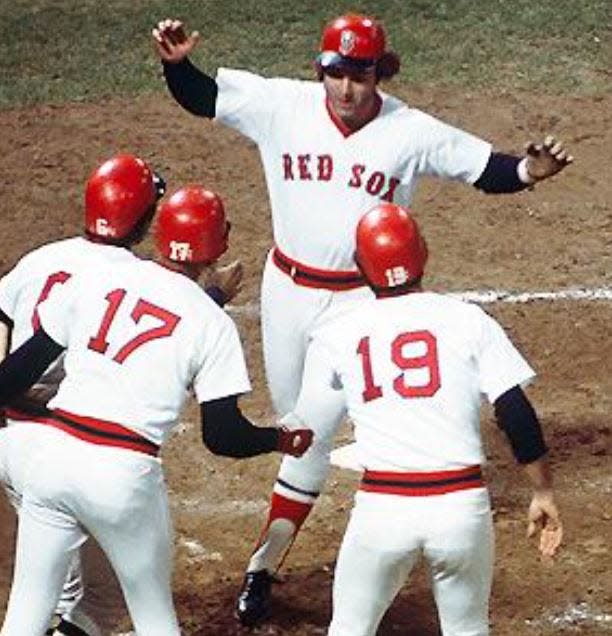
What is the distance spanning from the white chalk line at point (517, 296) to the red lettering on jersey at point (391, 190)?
9.13 ft

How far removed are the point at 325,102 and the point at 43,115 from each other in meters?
5.48

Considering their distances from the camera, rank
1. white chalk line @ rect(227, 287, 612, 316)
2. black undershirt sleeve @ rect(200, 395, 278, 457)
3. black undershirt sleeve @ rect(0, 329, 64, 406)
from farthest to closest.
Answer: white chalk line @ rect(227, 287, 612, 316) → black undershirt sleeve @ rect(0, 329, 64, 406) → black undershirt sleeve @ rect(200, 395, 278, 457)

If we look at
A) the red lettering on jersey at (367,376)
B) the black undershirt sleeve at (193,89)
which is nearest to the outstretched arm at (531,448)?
the red lettering on jersey at (367,376)

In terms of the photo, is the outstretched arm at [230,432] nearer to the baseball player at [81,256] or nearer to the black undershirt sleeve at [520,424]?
the baseball player at [81,256]

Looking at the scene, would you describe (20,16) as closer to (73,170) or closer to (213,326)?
(73,170)

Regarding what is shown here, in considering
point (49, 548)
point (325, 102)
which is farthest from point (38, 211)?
point (49, 548)

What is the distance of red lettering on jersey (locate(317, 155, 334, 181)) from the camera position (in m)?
7.35

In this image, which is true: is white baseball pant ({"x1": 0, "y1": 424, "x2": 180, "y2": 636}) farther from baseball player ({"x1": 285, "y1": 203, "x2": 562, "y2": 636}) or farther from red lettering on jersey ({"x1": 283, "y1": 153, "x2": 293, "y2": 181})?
red lettering on jersey ({"x1": 283, "y1": 153, "x2": 293, "y2": 181})

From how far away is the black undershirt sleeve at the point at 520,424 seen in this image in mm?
6035

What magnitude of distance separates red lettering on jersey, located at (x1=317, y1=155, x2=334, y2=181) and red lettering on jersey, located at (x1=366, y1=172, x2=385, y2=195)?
0.16 metres

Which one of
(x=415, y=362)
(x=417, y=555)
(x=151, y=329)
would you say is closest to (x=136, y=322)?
(x=151, y=329)

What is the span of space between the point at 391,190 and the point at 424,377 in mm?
1511

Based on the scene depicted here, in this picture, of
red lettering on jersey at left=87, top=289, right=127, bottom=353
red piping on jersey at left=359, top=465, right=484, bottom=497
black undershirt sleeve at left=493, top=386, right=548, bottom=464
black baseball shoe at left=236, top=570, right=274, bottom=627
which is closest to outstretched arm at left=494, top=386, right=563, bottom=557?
black undershirt sleeve at left=493, top=386, right=548, bottom=464

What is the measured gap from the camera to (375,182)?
7.33 m
